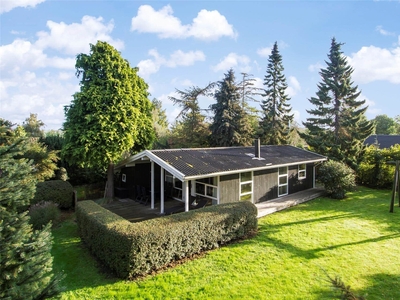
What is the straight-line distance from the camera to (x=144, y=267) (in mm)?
6496

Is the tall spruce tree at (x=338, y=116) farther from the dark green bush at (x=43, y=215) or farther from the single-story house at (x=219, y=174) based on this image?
the dark green bush at (x=43, y=215)

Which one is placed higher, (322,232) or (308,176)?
(308,176)

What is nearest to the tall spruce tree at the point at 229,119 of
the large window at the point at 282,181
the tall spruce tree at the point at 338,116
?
the tall spruce tree at the point at 338,116

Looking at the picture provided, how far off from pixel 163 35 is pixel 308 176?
42.2ft

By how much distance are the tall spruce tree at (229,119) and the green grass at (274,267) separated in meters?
11.8

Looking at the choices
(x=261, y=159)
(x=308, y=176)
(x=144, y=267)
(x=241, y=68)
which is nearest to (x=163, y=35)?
(x=261, y=159)

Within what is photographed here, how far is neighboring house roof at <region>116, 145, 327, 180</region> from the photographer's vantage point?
10227 mm

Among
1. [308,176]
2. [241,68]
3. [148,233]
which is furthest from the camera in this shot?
[241,68]

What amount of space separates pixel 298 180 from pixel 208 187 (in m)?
7.02

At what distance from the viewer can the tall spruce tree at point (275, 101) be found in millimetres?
23500

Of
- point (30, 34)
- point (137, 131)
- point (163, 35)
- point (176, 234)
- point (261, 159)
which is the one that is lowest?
point (176, 234)

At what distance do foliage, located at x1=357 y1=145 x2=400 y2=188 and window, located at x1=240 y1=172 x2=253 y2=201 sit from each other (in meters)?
11.4

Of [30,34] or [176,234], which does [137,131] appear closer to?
[30,34]

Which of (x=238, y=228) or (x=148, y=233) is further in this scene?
(x=238, y=228)
